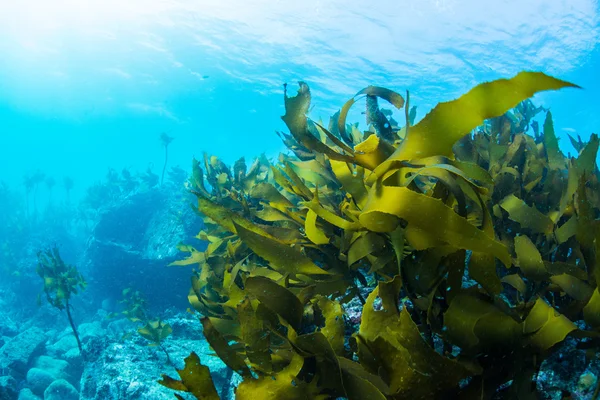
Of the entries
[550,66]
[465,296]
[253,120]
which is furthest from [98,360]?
[253,120]

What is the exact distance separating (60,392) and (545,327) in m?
8.62

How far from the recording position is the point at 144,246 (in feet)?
31.7

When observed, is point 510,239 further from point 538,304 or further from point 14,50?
point 14,50

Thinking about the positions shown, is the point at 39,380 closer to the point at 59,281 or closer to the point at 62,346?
the point at 62,346

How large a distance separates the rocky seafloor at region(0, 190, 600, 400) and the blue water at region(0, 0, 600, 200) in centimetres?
929

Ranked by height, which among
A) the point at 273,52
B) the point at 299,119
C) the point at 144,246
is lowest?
the point at 299,119

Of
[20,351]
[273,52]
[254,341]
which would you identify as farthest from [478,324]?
[273,52]

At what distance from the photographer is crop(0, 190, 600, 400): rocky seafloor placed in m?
2.44

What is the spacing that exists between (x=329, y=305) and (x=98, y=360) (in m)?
4.39

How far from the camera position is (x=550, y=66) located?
56.3ft

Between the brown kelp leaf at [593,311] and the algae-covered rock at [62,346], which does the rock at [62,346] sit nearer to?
the algae-covered rock at [62,346]

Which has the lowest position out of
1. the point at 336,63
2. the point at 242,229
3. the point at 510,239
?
the point at 510,239

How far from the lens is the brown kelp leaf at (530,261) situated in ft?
3.42

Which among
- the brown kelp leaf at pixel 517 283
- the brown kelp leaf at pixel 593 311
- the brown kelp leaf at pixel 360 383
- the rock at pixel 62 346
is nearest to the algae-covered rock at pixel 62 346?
the rock at pixel 62 346
